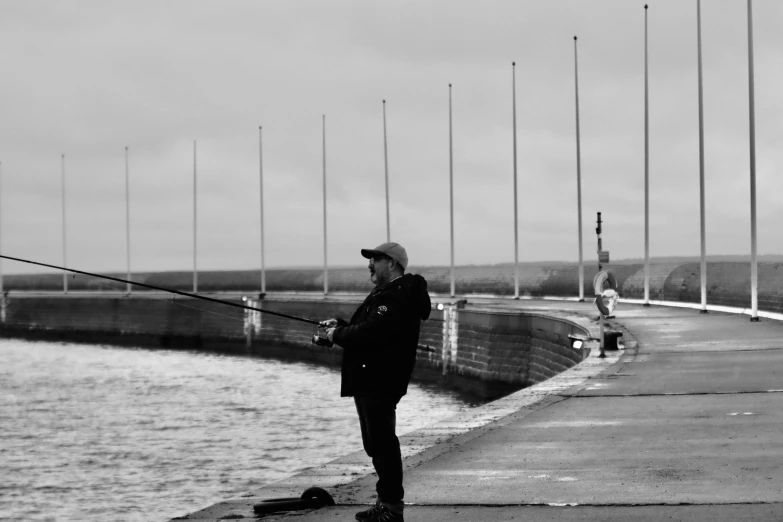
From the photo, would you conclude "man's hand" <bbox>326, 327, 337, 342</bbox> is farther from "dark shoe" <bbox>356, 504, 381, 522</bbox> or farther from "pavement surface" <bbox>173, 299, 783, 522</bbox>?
"pavement surface" <bbox>173, 299, 783, 522</bbox>

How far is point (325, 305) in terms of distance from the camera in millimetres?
67500

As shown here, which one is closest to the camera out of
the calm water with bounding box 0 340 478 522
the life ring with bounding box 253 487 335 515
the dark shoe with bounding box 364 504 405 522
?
the dark shoe with bounding box 364 504 405 522

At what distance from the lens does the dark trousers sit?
29.1ft

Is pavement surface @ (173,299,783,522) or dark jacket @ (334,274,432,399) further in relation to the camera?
pavement surface @ (173,299,783,522)

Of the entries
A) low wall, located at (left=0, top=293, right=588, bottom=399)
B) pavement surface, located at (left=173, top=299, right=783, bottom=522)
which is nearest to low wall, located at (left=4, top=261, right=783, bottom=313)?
low wall, located at (left=0, top=293, right=588, bottom=399)

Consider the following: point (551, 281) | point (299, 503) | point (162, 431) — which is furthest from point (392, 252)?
point (551, 281)

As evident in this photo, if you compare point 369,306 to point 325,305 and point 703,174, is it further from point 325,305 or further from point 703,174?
point 325,305

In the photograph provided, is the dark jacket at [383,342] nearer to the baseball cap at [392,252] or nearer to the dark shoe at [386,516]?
the baseball cap at [392,252]

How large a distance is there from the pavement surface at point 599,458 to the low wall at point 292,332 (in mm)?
1253

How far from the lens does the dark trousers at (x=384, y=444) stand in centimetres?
888

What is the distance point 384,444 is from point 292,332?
216 feet

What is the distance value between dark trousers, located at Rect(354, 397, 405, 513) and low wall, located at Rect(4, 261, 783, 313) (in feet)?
103

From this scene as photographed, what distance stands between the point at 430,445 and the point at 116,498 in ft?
35.0

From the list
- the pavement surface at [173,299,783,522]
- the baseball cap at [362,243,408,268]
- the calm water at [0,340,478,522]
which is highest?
the baseball cap at [362,243,408,268]
